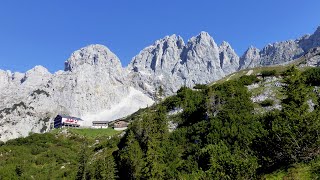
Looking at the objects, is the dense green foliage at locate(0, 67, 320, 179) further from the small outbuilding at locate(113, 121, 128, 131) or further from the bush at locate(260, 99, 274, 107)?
the small outbuilding at locate(113, 121, 128, 131)

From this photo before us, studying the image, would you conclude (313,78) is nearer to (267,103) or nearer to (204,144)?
(267,103)

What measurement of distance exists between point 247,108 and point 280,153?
4990cm

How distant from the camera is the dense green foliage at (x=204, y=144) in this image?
34094 mm

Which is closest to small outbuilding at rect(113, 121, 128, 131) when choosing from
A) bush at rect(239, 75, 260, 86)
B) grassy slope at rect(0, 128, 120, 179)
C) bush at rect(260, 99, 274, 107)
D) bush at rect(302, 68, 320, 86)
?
grassy slope at rect(0, 128, 120, 179)

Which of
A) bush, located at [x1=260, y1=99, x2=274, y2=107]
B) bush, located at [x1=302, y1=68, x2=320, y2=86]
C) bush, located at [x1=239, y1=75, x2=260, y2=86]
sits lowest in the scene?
bush, located at [x1=260, y1=99, x2=274, y2=107]

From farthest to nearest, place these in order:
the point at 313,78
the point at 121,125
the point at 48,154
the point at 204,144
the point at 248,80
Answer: the point at 121,125
the point at 48,154
the point at 248,80
the point at 313,78
the point at 204,144

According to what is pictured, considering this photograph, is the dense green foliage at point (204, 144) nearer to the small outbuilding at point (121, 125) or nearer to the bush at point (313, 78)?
the bush at point (313, 78)

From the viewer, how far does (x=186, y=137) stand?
85.8 m

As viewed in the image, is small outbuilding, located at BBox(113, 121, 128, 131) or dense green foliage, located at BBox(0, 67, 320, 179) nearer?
dense green foliage, located at BBox(0, 67, 320, 179)

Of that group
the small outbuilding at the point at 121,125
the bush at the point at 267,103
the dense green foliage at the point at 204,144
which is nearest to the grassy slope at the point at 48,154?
the dense green foliage at the point at 204,144

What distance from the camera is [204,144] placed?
246ft

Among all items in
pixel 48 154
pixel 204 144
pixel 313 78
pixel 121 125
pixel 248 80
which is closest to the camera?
pixel 204 144

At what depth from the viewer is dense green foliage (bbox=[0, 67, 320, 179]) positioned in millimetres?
34094

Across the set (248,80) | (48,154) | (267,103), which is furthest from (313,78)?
(48,154)
